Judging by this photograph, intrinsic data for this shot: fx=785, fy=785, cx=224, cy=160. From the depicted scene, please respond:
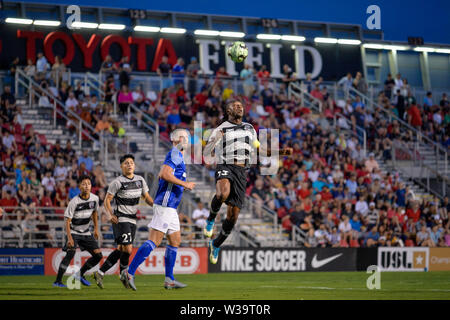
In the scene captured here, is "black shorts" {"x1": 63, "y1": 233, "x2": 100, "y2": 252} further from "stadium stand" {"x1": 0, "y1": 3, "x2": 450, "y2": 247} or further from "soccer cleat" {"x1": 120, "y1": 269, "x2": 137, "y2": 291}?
"stadium stand" {"x1": 0, "y1": 3, "x2": 450, "y2": 247}

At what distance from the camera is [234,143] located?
1357cm

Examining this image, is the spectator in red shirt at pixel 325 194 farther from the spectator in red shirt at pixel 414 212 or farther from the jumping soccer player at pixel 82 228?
the jumping soccer player at pixel 82 228

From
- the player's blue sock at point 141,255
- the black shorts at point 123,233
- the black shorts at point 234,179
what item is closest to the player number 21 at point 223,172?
the black shorts at point 234,179

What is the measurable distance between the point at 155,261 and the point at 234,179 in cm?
1082

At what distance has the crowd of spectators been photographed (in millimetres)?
25969

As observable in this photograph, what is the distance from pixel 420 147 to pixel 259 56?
9395 millimetres

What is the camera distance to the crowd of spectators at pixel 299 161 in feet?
85.2

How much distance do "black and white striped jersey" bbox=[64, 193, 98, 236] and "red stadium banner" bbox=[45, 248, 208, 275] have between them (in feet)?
20.4

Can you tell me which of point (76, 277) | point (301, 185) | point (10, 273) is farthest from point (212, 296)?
point (301, 185)

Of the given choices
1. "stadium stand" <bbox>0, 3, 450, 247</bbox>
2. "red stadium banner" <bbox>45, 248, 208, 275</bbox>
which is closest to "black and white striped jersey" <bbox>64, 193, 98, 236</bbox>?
"red stadium banner" <bbox>45, 248, 208, 275</bbox>

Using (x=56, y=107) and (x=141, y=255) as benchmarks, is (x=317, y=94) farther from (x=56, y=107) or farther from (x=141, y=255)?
(x=141, y=255)

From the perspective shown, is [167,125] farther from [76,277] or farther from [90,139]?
[76,277]

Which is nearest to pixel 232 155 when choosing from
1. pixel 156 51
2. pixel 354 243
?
pixel 354 243

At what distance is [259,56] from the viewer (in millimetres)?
39844
